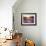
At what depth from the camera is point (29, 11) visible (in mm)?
5754

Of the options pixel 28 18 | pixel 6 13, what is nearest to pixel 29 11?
pixel 28 18

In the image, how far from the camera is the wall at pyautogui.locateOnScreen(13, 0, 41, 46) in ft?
18.9

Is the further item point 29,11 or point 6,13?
point 29,11

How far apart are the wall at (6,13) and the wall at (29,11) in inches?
39.0

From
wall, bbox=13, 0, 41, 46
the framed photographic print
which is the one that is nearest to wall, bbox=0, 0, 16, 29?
wall, bbox=13, 0, 41, 46

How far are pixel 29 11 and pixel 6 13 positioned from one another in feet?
4.50

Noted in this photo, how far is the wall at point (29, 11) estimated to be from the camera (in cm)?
575

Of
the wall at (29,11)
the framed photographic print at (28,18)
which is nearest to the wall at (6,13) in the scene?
the wall at (29,11)

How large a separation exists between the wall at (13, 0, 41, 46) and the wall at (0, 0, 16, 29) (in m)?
0.99

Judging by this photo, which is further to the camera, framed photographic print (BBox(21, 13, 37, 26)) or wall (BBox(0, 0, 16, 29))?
framed photographic print (BBox(21, 13, 37, 26))

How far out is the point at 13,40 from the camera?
3.96 m

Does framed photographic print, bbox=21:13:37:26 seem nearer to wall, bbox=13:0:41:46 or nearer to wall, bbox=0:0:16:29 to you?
wall, bbox=13:0:41:46

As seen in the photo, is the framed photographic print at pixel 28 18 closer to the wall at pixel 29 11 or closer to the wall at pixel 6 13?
the wall at pixel 29 11

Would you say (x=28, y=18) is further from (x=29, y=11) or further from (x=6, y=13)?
(x=6, y=13)
